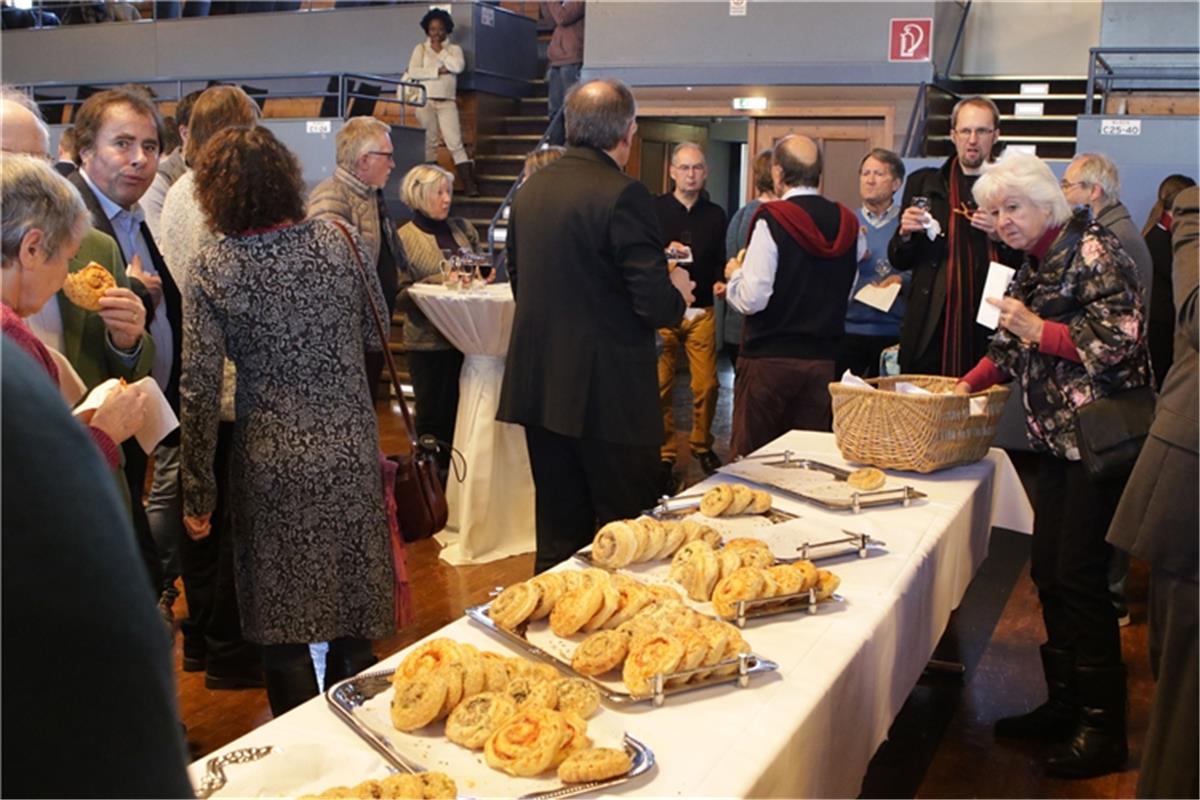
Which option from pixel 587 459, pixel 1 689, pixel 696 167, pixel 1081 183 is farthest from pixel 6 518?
pixel 696 167

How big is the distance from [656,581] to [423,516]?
858mm

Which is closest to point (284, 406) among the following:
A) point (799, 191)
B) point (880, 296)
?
point (799, 191)

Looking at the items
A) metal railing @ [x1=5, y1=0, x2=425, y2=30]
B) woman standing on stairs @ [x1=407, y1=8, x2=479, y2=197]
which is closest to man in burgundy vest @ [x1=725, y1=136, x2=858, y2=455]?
woman standing on stairs @ [x1=407, y1=8, x2=479, y2=197]

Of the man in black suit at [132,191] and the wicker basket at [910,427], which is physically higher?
the man in black suit at [132,191]

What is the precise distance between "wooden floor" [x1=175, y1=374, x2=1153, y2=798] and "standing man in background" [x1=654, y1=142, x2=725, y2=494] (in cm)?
174

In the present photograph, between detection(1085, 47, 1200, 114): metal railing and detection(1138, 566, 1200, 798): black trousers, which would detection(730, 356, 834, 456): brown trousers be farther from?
detection(1085, 47, 1200, 114): metal railing

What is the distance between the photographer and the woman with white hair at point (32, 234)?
69.2 inches

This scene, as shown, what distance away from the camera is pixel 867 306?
4.93m

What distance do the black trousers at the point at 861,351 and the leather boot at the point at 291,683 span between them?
2.90 metres

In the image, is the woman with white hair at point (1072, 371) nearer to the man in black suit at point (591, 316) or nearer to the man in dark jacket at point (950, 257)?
the man in black suit at point (591, 316)

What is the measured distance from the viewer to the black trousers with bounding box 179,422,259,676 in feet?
11.1

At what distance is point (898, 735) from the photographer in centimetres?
314

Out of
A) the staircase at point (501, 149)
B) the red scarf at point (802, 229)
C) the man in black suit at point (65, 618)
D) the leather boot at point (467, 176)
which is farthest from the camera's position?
the staircase at point (501, 149)

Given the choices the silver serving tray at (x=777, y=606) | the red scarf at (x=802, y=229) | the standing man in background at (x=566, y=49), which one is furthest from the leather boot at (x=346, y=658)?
the standing man in background at (x=566, y=49)
